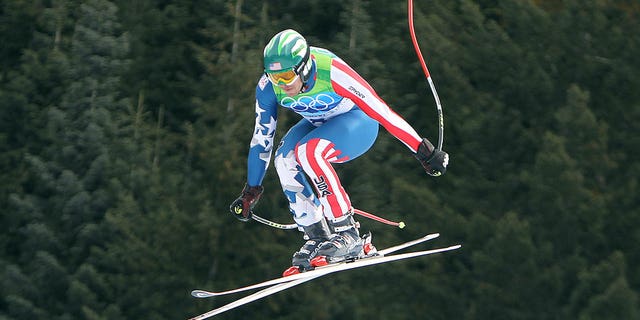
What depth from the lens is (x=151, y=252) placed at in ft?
84.9

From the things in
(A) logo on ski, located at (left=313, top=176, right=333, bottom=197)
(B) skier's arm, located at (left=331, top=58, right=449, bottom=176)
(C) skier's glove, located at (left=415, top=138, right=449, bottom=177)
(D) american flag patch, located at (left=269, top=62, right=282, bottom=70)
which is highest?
(D) american flag patch, located at (left=269, top=62, right=282, bottom=70)

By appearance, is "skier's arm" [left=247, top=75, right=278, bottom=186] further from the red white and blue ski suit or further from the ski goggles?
the ski goggles

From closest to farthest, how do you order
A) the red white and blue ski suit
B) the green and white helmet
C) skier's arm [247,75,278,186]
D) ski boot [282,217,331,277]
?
the green and white helmet → the red white and blue ski suit → skier's arm [247,75,278,186] → ski boot [282,217,331,277]

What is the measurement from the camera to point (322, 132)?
10.1 meters

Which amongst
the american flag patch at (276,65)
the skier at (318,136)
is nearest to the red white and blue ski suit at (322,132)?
the skier at (318,136)

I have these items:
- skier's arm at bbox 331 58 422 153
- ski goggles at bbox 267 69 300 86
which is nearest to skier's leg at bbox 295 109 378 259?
skier's arm at bbox 331 58 422 153

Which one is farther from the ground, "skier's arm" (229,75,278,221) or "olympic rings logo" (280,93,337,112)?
"olympic rings logo" (280,93,337,112)

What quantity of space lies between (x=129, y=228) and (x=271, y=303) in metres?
2.95

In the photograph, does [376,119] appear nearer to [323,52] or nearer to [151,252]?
[323,52]

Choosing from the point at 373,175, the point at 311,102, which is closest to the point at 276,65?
the point at 311,102

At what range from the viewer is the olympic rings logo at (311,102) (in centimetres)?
997

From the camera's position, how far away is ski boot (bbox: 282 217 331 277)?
10.5 m

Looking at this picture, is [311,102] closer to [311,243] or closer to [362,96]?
[362,96]

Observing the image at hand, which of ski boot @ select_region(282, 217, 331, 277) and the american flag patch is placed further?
ski boot @ select_region(282, 217, 331, 277)
